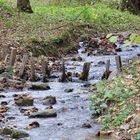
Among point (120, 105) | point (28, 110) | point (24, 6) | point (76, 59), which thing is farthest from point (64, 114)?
point (24, 6)

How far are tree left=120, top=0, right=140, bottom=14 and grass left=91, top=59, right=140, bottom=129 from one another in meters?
21.2

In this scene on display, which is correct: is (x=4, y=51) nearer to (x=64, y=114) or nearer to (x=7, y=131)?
(x=64, y=114)

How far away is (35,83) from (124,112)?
516cm

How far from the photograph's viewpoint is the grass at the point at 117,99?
33.1 feet

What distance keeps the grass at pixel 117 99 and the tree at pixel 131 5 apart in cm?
2123

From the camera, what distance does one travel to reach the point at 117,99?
435 inches

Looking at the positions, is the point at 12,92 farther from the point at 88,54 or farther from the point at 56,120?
the point at 88,54

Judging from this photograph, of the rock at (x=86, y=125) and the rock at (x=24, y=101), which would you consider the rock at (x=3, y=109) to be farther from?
the rock at (x=86, y=125)

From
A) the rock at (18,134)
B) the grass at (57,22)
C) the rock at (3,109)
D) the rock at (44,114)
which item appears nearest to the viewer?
the rock at (18,134)

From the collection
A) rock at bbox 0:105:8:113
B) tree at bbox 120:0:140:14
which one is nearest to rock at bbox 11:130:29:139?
rock at bbox 0:105:8:113

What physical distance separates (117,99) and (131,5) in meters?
23.7

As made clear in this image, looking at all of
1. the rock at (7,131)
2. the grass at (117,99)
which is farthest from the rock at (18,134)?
the grass at (117,99)

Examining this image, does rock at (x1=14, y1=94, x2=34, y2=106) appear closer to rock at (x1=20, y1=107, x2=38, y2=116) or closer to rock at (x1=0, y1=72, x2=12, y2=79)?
rock at (x1=20, y1=107, x2=38, y2=116)

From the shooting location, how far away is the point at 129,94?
11000 mm
